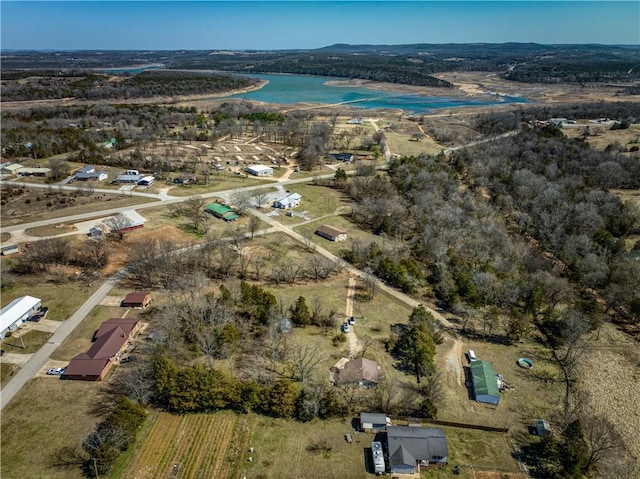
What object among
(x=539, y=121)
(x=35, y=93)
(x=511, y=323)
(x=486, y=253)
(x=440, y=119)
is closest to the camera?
(x=511, y=323)

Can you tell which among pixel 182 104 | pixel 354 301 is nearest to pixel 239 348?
pixel 354 301

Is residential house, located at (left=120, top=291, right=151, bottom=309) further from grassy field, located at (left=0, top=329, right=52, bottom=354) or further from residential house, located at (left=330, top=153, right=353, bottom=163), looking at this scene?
residential house, located at (left=330, top=153, right=353, bottom=163)

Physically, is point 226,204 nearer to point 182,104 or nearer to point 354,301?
point 354,301

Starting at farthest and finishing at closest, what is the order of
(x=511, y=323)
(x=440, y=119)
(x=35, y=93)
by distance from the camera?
(x=35, y=93) → (x=440, y=119) → (x=511, y=323)

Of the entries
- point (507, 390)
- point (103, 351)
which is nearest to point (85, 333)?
point (103, 351)

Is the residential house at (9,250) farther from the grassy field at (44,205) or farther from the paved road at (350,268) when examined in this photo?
the paved road at (350,268)

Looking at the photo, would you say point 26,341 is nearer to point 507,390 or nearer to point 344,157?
point 507,390
